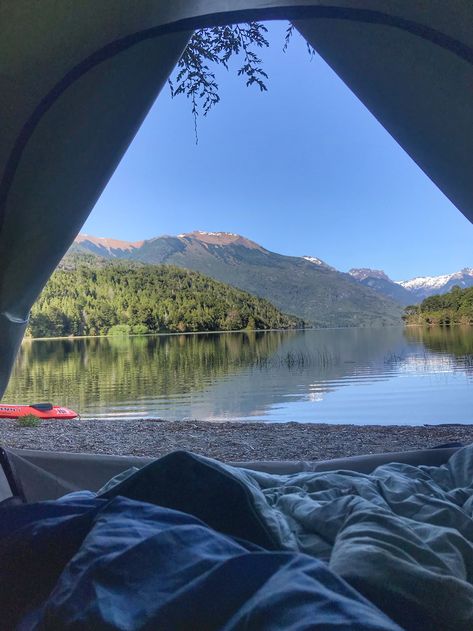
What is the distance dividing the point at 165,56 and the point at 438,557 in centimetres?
150

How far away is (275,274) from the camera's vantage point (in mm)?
86500

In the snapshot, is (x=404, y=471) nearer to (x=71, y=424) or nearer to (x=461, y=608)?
(x=461, y=608)

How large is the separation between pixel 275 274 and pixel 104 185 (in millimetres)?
85194

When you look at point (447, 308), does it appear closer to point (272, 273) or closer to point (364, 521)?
point (364, 521)

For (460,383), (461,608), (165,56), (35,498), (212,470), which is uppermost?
(165,56)

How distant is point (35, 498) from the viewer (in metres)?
1.91

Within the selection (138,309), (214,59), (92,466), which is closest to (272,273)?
(138,309)

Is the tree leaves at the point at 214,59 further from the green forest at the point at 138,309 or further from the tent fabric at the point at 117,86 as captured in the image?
the green forest at the point at 138,309

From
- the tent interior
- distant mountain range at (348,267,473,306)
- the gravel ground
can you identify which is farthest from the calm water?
distant mountain range at (348,267,473,306)

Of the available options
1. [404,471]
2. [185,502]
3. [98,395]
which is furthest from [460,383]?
[185,502]

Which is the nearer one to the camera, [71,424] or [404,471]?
[404,471]

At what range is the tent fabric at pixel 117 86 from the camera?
4.37 feet

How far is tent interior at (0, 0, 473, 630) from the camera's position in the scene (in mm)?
755

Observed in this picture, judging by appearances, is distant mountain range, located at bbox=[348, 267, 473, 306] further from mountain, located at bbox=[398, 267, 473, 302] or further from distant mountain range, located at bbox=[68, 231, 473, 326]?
distant mountain range, located at bbox=[68, 231, 473, 326]
